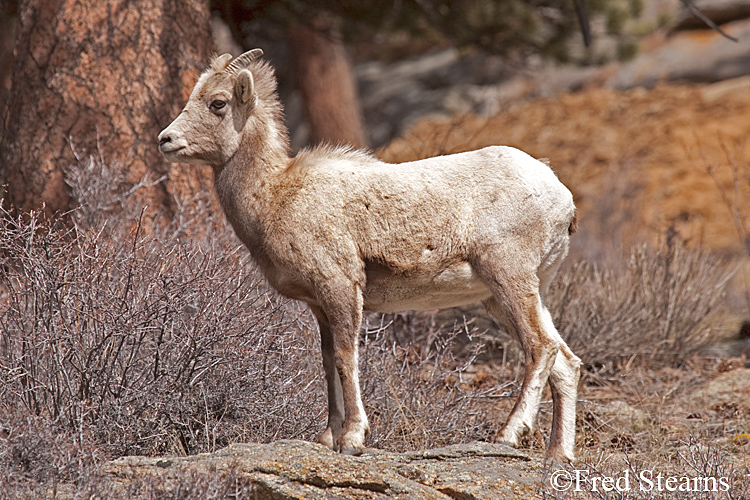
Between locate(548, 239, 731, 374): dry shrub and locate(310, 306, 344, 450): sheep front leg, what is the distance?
2.72 metres

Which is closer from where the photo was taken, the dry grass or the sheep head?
the dry grass

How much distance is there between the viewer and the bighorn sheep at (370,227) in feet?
12.8

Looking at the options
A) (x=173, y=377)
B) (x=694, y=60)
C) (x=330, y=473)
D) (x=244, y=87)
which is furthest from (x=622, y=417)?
(x=694, y=60)

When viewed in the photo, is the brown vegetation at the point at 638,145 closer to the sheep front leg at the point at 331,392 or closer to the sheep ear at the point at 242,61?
the sheep ear at the point at 242,61

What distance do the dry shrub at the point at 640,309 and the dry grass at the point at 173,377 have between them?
60 centimetres

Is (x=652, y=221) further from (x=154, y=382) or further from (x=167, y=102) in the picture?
(x=154, y=382)

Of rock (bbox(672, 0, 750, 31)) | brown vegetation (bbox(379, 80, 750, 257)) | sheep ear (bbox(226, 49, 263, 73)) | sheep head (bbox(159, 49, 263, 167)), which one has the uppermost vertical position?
sheep ear (bbox(226, 49, 263, 73))

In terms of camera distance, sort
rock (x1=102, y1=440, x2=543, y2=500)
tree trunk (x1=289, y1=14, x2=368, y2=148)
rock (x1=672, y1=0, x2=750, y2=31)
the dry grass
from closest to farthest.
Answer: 1. rock (x1=102, y1=440, x2=543, y2=500)
2. the dry grass
3. tree trunk (x1=289, y1=14, x2=368, y2=148)
4. rock (x1=672, y1=0, x2=750, y2=31)

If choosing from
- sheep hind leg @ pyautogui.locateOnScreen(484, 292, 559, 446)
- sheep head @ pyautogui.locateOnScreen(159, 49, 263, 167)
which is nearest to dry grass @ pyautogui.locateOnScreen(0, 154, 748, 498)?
sheep hind leg @ pyautogui.locateOnScreen(484, 292, 559, 446)

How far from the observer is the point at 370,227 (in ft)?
13.0

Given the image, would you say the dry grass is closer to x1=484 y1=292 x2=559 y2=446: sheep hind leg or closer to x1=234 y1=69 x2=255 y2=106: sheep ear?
x1=484 y1=292 x2=559 y2=446: sheep hind leg

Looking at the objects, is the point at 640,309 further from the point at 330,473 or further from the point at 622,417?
the point at 330,473

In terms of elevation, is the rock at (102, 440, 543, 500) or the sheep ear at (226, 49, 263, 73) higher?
the sheep ear at (226, 49, 263, 73)

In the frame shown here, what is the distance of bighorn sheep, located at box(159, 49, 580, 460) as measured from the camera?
3895 millimetres
